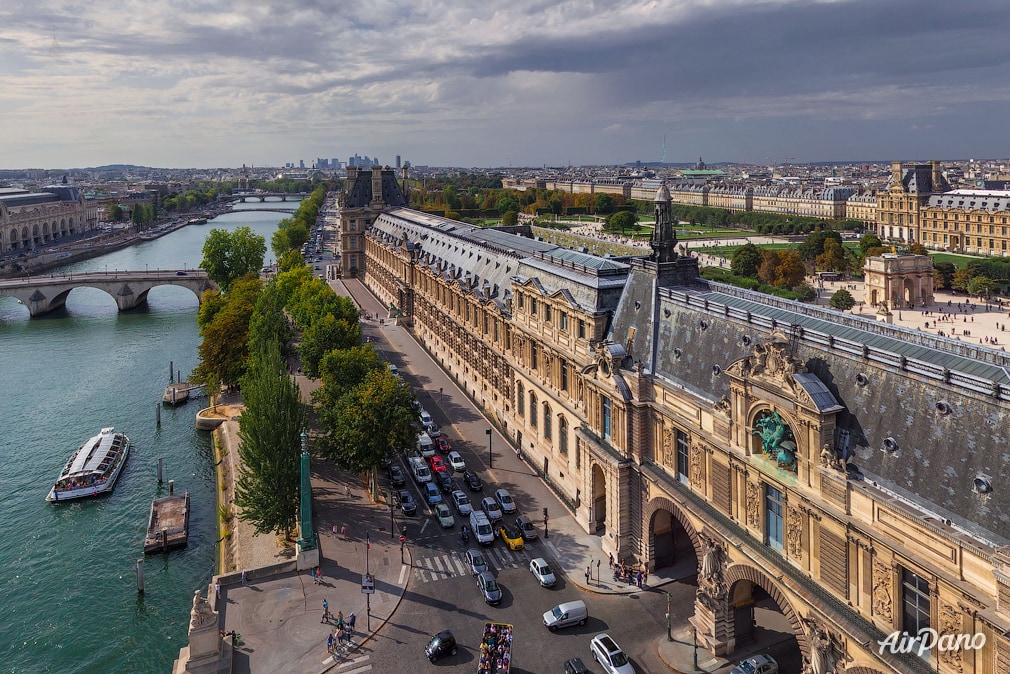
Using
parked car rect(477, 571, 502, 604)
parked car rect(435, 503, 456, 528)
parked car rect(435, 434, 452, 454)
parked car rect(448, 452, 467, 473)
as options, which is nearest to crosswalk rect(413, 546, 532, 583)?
parked car rect(477, 571, 502, 604)

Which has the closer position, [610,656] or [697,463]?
[610,656]

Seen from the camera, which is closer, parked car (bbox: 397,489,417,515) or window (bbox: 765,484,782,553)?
window (bbox: 765,484,782,553)

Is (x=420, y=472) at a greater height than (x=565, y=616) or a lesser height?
greater

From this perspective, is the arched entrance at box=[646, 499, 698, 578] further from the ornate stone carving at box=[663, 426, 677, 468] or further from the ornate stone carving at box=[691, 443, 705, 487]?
the ornate stone carving at box=[691, 443, 705, 487]

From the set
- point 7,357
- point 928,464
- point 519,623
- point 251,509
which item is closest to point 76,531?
point 251,509

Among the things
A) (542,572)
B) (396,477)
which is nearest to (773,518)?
(542,572)

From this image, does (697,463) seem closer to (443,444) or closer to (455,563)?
(455,563)

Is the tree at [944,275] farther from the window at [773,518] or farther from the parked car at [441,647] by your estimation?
the parked car at [441,647]
